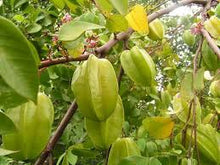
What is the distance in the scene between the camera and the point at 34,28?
2.16 meters

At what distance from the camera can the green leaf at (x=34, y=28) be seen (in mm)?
2131

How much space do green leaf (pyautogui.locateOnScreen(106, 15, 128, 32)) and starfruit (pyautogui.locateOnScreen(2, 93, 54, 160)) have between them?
226 mm

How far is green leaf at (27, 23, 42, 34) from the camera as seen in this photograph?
2.13 meters

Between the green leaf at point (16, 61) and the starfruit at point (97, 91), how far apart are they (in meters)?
0.38

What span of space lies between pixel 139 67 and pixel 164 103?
102 cm

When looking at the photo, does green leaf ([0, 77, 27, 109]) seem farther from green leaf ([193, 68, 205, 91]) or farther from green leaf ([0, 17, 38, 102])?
green leaf ([193, 68, 205, 91])

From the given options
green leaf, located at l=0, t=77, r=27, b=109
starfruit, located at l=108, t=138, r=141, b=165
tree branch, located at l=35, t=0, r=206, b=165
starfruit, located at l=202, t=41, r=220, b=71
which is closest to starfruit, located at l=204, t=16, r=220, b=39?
starfruit, located at l=202, t=41, r=220, b=71

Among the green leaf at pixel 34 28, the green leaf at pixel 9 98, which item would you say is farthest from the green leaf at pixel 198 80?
the green leaf at pixel 34 28

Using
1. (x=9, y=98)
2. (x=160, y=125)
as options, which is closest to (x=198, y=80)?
(x=160, y=125)

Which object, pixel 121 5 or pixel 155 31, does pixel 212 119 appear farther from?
pixel 121 5

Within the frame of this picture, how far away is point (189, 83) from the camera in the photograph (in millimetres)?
1219

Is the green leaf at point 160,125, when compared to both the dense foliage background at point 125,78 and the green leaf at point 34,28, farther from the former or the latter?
the green leaf at point 34,28

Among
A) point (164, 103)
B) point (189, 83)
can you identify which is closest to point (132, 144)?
point (189, 83)

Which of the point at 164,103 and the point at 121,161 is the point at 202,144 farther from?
the point at 164,103
